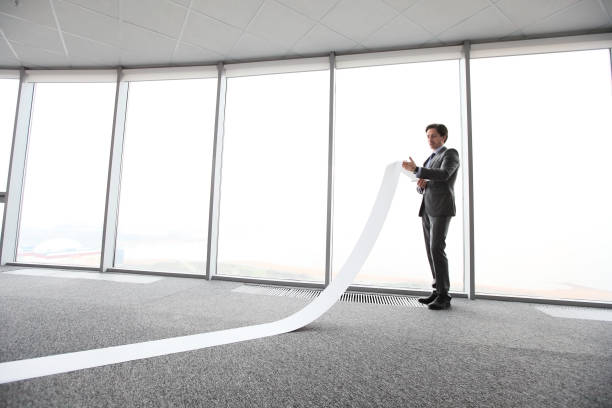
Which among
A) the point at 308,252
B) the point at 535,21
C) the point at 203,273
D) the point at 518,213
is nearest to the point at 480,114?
the point at 535,21

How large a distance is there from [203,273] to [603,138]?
13.5 ft

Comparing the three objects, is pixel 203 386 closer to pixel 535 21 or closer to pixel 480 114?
pixel 480 114

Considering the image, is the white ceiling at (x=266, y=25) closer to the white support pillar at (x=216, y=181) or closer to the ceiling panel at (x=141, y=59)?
the ceiling panel at (x=141, y=59)

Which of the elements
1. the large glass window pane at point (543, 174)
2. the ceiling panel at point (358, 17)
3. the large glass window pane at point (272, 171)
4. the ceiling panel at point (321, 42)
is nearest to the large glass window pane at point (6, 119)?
the large glass window pane at point (272, 171)

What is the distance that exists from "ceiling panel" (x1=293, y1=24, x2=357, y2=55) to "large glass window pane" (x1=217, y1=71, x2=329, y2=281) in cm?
26

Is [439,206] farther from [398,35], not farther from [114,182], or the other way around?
[114,182]

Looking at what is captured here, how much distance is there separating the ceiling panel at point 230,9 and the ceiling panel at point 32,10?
4.58 ft

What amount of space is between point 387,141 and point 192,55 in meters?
2.42

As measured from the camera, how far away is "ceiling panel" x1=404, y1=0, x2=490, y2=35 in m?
2.24

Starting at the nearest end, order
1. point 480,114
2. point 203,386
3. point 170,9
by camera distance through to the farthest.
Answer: point 203,386 → point 170,9 → point 480,114

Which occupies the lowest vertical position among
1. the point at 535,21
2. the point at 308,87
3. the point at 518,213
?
the point at 518,213

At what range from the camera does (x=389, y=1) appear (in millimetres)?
2252

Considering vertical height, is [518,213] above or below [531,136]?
below

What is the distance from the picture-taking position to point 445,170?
1824mm
